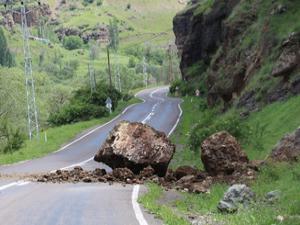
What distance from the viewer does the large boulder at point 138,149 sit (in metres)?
20.2

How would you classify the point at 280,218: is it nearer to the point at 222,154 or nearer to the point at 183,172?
the point at 222,154

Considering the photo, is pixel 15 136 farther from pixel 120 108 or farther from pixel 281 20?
pixel 120 108

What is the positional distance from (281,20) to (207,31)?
1141 inches

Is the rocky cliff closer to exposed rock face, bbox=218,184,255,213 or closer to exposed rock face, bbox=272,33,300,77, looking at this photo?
exposed rock face, bbox=272,33,300,77

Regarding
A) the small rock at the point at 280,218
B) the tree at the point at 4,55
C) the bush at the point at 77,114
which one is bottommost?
the tree at the point at 4,55

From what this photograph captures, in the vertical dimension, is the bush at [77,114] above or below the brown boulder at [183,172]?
below

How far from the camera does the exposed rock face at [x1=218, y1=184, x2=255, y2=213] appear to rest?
12.6m

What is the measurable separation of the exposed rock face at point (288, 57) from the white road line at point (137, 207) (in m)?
12.8

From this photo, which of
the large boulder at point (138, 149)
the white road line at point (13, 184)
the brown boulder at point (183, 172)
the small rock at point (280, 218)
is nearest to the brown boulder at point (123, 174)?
the large boulder at point (138, 149)

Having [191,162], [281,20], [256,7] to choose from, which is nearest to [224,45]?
[256,7]

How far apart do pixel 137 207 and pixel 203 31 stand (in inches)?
2096

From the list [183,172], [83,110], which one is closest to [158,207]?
[183,172]

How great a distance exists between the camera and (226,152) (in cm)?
1805

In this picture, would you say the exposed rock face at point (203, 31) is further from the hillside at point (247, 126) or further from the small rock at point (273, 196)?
the small rock at point (273, 196)
